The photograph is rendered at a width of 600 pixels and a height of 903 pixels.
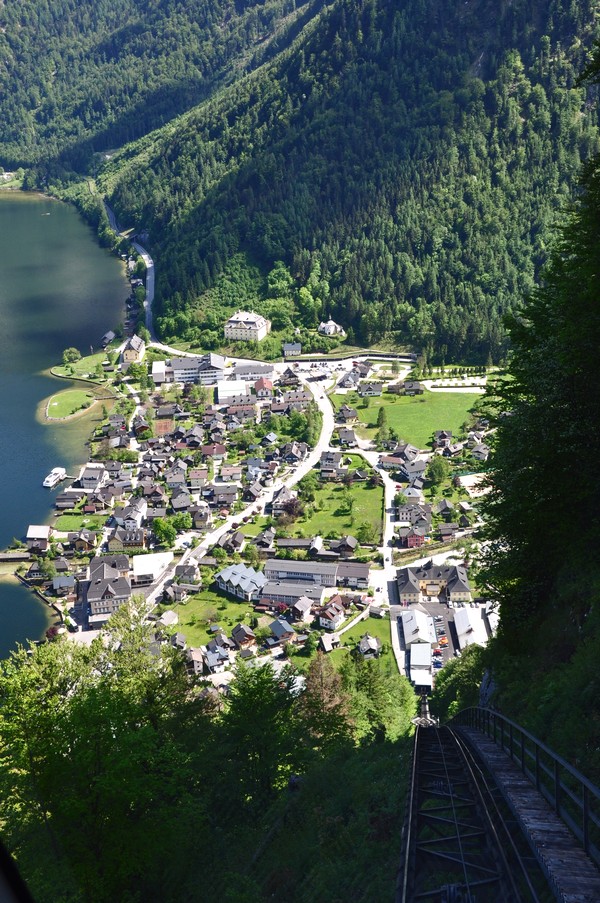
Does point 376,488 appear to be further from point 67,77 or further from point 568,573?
point 67,77

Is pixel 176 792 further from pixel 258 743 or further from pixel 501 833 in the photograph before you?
pixel 501 833

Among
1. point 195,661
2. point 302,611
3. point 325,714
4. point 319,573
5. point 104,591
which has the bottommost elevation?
point 325,714

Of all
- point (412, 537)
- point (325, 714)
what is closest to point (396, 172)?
point (412, 537)

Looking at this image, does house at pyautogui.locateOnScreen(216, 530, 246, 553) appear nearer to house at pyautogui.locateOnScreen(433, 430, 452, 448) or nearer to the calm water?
the calm water

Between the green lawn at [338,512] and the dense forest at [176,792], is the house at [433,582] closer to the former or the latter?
the green lawn at [338,512]

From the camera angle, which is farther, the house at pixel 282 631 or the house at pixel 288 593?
the house at pixel 288 593

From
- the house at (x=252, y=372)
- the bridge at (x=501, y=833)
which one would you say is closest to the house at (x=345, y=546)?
the house at (x=252, y=372)

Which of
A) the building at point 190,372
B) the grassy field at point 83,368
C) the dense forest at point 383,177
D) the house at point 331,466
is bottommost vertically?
the house at point 331,466
